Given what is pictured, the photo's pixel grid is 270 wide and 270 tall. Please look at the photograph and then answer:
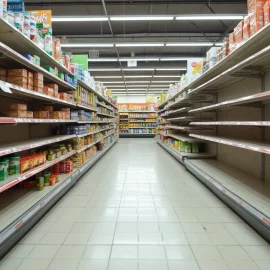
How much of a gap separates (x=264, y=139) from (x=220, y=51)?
5.22ft

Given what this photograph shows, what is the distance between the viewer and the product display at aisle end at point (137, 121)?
56.6 ft

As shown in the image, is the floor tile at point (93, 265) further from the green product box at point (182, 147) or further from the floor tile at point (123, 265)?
the green product box at point (182, 147)

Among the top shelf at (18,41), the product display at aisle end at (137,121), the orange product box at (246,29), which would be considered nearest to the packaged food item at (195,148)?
the orange product box at (246,29)

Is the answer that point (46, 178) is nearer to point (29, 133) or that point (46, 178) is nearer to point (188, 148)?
point (29, 133)

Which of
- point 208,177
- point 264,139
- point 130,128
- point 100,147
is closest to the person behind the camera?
point 264,139

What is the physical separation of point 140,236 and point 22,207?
4.16 ft

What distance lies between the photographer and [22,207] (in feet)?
7.64

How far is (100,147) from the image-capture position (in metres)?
7.50

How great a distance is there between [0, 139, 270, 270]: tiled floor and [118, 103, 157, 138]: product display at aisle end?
13.7 meters

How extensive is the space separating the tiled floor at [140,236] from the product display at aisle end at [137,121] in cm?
1371

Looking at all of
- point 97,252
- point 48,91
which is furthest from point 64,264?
point 48,91

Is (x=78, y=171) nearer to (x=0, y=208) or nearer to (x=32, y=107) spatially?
(x=32, y=107)

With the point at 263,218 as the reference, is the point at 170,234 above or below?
below

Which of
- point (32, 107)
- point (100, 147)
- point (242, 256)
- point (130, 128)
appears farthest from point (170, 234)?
point (130, 128)
